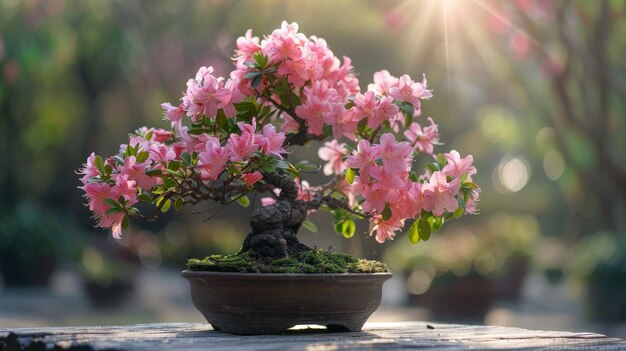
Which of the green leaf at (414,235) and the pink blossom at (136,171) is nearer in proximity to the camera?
the pink blossom at (136,171)

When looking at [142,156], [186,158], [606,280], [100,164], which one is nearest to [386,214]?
[186,158]

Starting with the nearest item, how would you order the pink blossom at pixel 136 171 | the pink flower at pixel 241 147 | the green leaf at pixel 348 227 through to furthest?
the pink flower at pixel 241 147, the pink blossom at pixel 136 171, the green leaf at pixel 348 227

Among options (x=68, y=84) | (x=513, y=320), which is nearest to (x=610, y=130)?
(x=513, y=320)

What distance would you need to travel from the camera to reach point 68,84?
2103 cm

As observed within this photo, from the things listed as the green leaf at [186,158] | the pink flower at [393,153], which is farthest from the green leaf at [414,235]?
the green leaf at [186,158]

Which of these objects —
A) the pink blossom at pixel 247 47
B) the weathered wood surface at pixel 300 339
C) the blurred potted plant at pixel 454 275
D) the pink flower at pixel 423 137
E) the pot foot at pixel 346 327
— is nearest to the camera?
the weathered wood surface at pixel 300 339

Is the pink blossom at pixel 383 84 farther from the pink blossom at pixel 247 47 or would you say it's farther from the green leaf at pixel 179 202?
the green leaf at pixel 179 202

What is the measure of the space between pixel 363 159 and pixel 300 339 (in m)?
0.57

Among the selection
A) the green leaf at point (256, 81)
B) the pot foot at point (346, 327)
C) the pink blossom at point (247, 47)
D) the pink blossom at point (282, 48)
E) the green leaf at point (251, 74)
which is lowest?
the pot foot at point (346, 327)

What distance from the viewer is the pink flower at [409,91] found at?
3123 mm

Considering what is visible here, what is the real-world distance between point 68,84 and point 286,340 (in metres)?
19.1

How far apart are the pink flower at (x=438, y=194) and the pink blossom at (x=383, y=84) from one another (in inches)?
16.0

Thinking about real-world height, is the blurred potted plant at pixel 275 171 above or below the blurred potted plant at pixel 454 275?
below

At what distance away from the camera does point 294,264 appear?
9.78 ft
